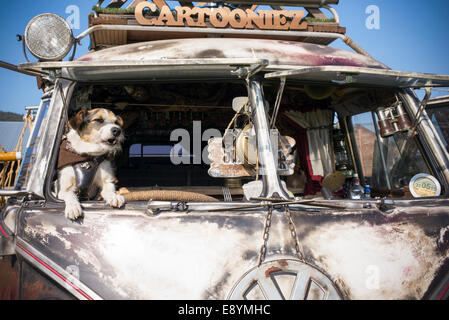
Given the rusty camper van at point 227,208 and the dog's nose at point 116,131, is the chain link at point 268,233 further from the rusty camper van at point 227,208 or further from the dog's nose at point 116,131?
the dog's nose at point 116,131

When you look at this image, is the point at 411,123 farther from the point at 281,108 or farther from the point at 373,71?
the point at 281,108

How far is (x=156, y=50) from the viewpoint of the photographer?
261 cm

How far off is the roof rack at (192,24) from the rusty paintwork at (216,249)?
6.66 ft

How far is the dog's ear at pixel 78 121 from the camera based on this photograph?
254 cm

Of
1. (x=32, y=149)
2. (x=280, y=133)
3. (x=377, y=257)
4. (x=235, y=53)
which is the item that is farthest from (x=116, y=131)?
(x=280, y=133)

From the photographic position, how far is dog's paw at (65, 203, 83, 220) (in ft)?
6.32

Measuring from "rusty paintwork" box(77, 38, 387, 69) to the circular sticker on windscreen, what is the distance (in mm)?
1058

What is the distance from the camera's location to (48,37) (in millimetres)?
2480

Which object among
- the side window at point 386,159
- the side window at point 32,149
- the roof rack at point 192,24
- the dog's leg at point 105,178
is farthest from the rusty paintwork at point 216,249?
the roof rack at point 192,24

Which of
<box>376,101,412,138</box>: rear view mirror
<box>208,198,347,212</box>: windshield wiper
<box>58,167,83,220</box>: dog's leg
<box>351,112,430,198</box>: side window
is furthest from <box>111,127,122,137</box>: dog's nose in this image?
<box>351,112,430,198</box>: side window

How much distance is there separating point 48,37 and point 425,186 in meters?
3.18

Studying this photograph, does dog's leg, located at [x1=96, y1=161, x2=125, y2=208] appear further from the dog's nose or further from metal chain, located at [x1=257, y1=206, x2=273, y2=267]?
metal chain, located at [x1=257, y1=206, x2=273, y2=267]

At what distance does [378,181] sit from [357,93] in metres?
1.11

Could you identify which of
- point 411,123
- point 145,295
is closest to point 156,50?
point 145,295
